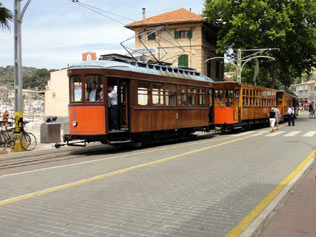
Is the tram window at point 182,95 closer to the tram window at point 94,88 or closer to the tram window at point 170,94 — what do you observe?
the tram window at point 170,94

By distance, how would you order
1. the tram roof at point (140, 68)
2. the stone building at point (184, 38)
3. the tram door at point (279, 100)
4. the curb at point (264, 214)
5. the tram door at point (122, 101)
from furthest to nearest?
the stone building at point (184, 38) < the tram door at point (279, 100) < the tram door at point (122, 101) < the tram roof at point (140, 68) < the curb at point (264, 214)

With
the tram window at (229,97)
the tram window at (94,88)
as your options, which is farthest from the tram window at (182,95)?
the tram window at (229,97)

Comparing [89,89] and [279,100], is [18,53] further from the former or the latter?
[279,100]

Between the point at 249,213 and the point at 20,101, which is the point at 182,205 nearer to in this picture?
the point at 249,213

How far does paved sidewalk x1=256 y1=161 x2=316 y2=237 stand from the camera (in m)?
4.34

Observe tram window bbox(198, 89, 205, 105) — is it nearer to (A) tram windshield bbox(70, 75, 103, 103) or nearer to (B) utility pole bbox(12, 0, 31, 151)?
(A) tram windshield bbox(70, 75, 103, 103)

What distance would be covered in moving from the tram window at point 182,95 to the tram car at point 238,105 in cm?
513

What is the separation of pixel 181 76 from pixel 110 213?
11593 mm

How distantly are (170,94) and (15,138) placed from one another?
6513 mm

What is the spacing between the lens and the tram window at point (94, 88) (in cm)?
1229

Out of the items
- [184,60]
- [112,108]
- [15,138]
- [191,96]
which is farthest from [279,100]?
[15,138]

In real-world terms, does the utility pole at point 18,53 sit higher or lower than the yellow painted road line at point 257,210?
higher

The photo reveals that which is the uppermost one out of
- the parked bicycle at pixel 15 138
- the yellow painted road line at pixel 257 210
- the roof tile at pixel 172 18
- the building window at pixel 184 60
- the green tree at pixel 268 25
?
the roof tile at pixel 172 18

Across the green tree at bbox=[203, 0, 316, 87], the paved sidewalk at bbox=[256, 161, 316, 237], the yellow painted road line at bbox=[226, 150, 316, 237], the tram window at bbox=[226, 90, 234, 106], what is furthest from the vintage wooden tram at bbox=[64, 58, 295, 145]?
the green tree at bbox=[203, 0, 316, 87]
